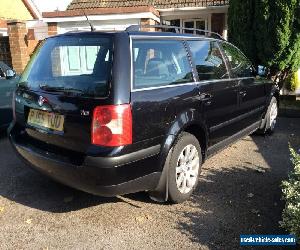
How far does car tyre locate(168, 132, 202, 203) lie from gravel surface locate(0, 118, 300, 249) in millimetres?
150

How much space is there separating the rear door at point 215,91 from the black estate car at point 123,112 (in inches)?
0.6

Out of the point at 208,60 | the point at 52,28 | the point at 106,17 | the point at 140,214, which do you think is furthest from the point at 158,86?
the point at 52,28

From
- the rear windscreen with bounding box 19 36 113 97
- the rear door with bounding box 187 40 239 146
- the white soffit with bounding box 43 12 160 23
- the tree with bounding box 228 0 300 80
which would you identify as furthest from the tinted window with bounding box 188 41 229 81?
the white soffit with bounding box 43 12 160 23

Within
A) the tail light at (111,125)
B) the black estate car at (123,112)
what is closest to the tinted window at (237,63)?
the black estate car at (123,112)

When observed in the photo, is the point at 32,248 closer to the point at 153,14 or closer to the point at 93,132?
the point at 93,132

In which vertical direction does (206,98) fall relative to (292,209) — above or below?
above

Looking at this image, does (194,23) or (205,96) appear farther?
(194,23)

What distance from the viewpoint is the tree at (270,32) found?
29.1 ft

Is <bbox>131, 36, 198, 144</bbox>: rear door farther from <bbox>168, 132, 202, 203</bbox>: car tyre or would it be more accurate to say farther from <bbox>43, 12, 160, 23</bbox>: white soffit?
<bbox>43, 12, 160, 23</bbox>: white soffit

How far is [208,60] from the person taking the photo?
15.0ft

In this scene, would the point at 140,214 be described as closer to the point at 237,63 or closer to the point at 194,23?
the point at 237,63

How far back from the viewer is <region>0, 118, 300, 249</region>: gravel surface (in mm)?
3369

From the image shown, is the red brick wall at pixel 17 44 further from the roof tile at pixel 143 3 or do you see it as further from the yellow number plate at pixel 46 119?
the yellow number plate at pixel 46 119

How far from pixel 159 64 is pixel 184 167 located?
1.17 metres
